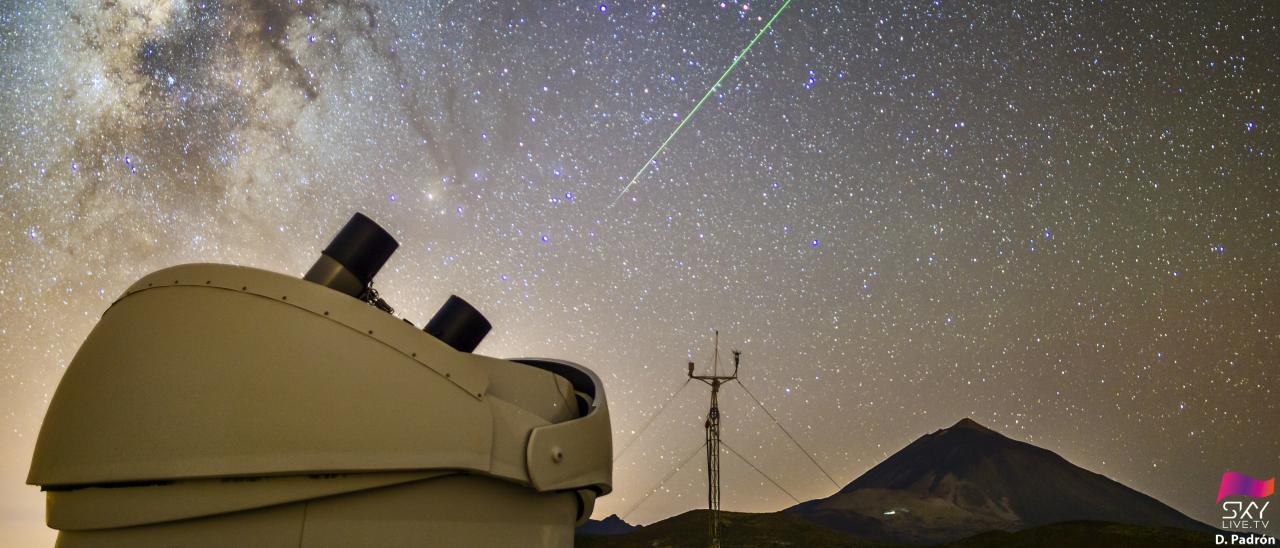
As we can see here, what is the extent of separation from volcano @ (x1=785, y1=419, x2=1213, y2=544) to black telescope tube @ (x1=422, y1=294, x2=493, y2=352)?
91.1 metres

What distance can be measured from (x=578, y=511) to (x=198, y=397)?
258 centimetres

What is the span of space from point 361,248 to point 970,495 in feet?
359

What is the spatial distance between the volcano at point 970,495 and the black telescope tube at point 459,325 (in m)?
91.1

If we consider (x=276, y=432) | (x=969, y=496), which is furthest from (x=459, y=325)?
(x=969, y=496)

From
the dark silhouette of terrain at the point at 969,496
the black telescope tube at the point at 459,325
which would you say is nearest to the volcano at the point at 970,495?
the dark silhouette of terrain at the point at 969,496

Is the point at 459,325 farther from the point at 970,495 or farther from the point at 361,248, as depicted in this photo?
the point at 970,495

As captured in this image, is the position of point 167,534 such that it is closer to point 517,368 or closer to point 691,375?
point 517,368

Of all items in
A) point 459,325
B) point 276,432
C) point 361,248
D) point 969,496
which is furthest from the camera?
point 969,496

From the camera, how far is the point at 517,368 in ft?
18.2

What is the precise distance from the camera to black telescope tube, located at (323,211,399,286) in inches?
Result: 215

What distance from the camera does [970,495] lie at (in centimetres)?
10150

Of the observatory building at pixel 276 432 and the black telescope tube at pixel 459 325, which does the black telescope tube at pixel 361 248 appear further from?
the observatory building at pixel 276 432

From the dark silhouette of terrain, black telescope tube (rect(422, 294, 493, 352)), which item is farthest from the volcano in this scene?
black telescope tube (rect(422, 294, 493, 352))

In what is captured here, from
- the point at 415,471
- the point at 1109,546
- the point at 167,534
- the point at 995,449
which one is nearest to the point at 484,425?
the point at 415,471
